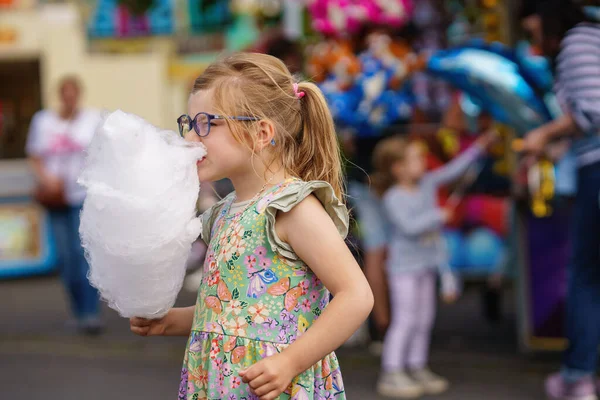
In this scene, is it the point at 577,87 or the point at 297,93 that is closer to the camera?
the point at 297,93

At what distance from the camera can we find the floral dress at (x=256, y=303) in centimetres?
230

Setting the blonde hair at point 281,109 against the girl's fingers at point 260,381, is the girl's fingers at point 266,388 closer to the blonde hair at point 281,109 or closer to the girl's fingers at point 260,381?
the girl's fingers at point 260,381

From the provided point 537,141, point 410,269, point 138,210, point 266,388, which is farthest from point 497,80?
point 266,388

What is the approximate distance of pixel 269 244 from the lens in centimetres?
232

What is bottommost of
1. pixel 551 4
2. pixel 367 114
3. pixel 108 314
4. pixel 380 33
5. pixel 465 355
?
pixel 108 314

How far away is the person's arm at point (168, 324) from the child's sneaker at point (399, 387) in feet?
8.73

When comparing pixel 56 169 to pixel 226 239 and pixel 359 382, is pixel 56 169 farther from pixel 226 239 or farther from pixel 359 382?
pixel 226 239

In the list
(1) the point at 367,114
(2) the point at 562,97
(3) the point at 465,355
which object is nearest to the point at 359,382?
(3) the point at 465,355

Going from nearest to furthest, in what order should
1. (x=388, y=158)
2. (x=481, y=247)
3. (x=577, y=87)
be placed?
1. (x=577, y=87)
2. (x=388, y=158)
3. (x=481, y=247)

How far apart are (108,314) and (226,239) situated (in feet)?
20.7

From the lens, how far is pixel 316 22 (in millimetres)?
6062

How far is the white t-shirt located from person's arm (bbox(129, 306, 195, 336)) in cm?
499

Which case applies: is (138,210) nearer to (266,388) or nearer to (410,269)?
(266,388)

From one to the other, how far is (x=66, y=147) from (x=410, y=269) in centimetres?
324
